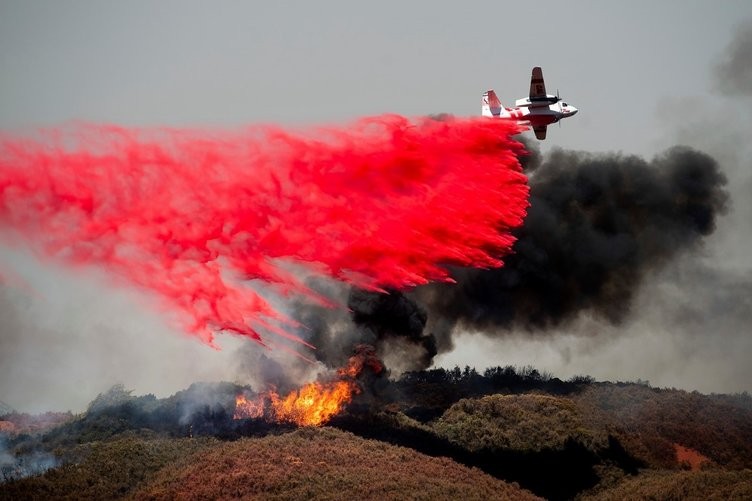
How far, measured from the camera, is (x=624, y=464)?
7394 centimetres

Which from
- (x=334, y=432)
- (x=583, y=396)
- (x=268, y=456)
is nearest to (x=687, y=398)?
(x=583, y=396)

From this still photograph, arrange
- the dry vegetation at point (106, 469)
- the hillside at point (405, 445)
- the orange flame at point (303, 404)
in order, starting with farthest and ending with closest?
1. the orange flame at point (303, 404)
2. the hillside at point (405, 445)
3. the dry vegetation at point (106, 469)

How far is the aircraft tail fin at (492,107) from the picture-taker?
243 feet

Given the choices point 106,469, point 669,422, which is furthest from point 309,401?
point 669,422

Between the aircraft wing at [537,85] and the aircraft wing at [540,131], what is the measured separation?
3197 millimetres

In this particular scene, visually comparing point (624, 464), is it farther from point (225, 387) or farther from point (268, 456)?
point (225, 387)

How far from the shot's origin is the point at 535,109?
72500mm

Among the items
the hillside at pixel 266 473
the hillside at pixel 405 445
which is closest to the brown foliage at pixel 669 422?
the hillside at pixel 405 445

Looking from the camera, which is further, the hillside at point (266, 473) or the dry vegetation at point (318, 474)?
the hillside at point (266, 473)

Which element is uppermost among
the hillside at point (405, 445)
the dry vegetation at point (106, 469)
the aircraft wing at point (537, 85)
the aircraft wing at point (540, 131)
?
the aircraft wing at point (537, 85)

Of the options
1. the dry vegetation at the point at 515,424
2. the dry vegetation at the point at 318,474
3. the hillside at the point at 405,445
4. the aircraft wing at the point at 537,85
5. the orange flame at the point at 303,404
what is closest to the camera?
the dry vegetation at the point at 318,474

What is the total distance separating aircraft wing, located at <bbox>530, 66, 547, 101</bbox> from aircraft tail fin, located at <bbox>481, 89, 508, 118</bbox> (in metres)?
3.30

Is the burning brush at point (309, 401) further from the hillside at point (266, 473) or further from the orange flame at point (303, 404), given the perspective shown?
the hillside at point (266, 473)

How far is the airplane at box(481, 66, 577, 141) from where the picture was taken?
7156 cm
